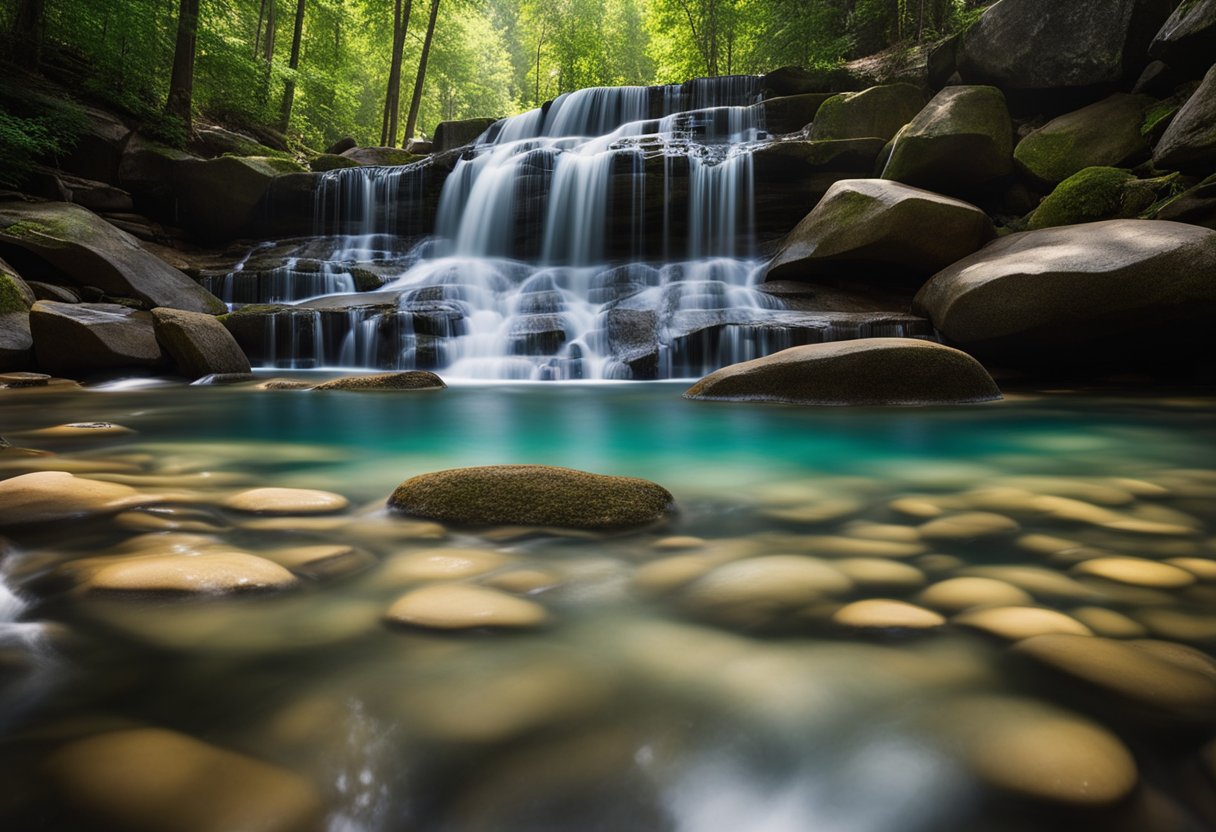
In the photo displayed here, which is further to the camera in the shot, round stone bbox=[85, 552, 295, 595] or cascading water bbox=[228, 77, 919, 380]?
cascading water bbox=[228, 77, 919, 380]

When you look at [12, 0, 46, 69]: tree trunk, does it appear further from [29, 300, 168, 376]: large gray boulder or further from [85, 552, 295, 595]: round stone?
[85, 552, 295, 595]: round stone

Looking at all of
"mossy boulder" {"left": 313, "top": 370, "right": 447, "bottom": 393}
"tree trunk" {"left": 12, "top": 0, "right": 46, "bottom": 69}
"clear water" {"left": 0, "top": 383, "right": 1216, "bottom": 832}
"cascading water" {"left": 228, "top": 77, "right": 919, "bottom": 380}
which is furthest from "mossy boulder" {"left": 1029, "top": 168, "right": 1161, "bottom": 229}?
"tree trunk" {"left": 12, "top": 0, "right": 46, "bottom": 69}

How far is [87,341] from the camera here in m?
7.55

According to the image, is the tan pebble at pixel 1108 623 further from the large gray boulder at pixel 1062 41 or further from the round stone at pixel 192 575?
the large gray boulder at pixel 1062 41

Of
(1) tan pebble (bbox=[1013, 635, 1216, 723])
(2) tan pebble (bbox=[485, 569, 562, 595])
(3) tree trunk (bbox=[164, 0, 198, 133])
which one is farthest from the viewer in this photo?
(3) tree trunk (bbox=[164, 0, 198, 133])

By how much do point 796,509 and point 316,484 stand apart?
6.61 feet

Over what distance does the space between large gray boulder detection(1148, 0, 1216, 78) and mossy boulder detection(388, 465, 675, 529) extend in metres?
9.86

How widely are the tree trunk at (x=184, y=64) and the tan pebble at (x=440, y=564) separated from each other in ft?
55.9

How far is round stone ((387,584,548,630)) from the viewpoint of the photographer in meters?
1.47

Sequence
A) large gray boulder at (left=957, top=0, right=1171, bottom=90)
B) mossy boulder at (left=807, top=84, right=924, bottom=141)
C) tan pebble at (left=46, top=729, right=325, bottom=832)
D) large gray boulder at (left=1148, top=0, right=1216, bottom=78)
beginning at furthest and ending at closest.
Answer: mossy boulder at (left=807, top=84, right=924, bottom=141)
large gray boulder at (left=957, top=0, right=1171, bottom=90)
large gray boulder at (left=1148, top=0, right=1216, bottom=78)
tan pebble at (left=46, top=729, right=325, bottom=832)

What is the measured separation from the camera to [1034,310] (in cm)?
674

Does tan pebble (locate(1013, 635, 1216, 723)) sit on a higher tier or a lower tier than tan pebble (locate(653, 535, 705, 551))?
lower

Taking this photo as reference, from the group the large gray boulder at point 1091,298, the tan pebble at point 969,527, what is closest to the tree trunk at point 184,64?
the large gray boulder at point 1091,298

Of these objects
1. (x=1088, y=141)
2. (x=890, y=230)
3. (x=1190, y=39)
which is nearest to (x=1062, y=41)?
(x=1088, y=141)
